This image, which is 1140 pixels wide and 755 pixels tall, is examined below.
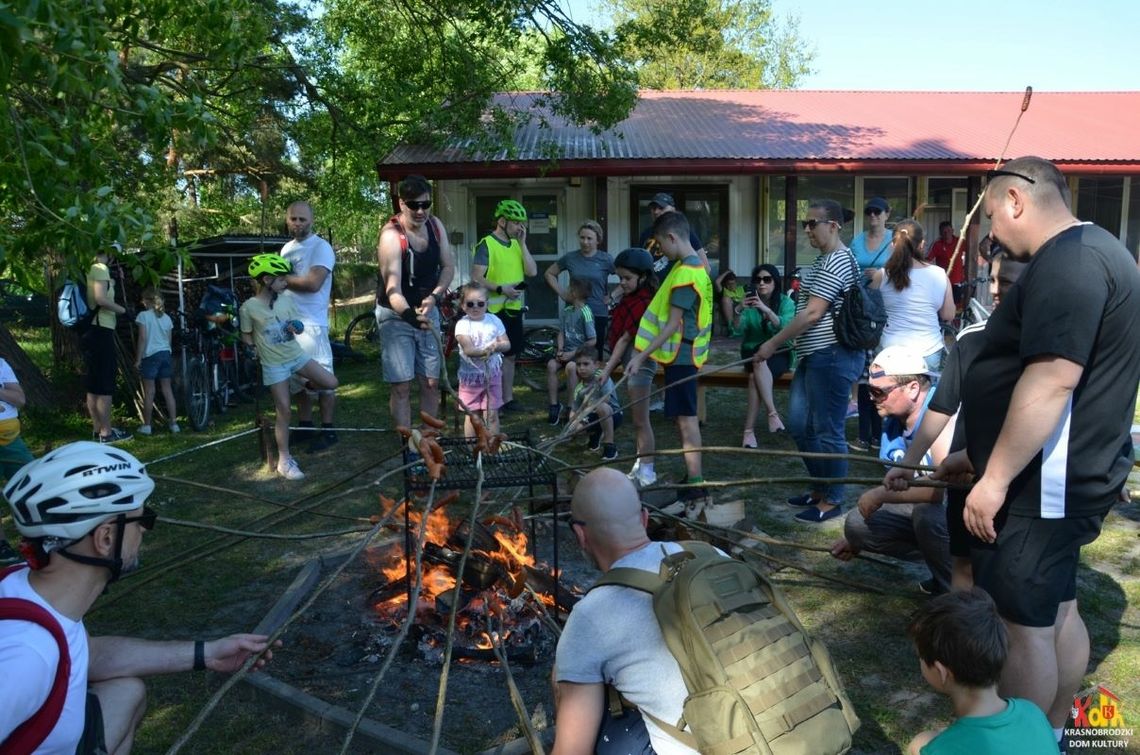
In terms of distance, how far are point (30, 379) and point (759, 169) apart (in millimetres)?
10566

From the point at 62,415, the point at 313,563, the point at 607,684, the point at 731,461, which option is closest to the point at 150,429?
the point at 62,415

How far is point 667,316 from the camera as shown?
626 centimetres

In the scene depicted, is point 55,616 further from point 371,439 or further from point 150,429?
point 150,429

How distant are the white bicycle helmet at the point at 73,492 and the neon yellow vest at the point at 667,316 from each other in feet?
13.5

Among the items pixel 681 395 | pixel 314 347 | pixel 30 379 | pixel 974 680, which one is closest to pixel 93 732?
pixel 974 680

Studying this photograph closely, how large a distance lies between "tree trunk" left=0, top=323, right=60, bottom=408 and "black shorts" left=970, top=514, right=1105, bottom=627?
9.79 metres

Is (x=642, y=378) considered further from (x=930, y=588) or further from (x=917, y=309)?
(x=930, y=588)

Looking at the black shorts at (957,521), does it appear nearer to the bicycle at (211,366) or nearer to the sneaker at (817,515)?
the sneaker at (817,515)

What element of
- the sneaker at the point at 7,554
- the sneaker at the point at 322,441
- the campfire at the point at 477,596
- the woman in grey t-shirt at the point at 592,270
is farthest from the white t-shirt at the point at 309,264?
the campfire at the point at 477,596

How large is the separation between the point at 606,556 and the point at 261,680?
2.01m

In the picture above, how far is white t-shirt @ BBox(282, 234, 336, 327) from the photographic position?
7.61m

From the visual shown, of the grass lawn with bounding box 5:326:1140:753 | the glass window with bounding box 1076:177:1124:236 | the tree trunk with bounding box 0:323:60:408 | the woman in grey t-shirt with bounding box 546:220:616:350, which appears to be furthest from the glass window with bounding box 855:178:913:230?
the tree trunk with bounding box 0:323:60:408

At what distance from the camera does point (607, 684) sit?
2.44 meters

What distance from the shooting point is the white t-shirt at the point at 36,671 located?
2084mm
